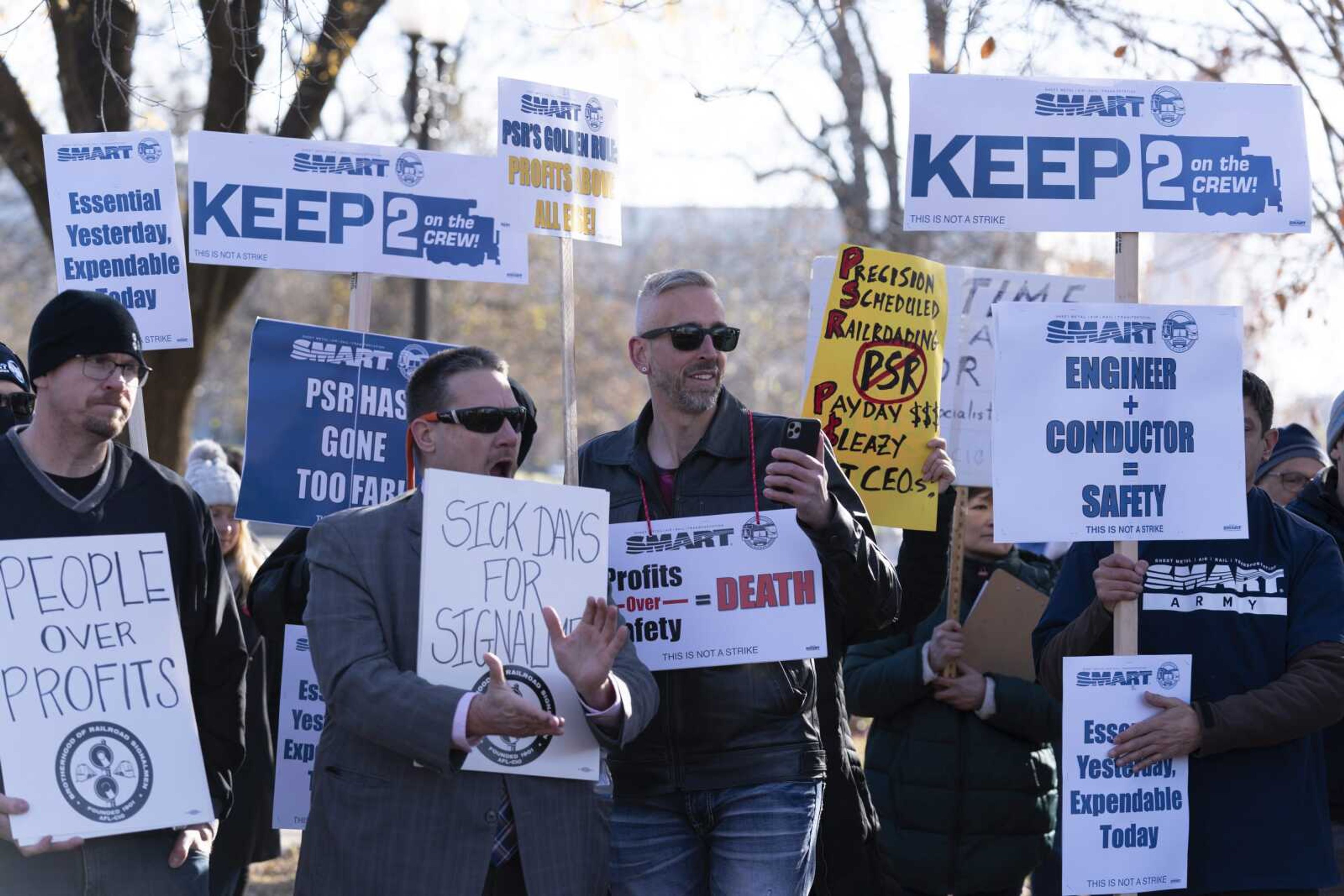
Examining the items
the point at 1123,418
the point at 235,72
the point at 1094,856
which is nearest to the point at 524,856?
the point at 1094,856

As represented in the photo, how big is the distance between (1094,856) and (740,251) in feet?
A: 121

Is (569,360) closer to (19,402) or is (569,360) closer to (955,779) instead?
(19,402)

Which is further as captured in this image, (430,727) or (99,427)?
(99,427)

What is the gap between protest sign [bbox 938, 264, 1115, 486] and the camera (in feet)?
21.9

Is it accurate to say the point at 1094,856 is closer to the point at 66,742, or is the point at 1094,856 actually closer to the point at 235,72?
the point at 66,742

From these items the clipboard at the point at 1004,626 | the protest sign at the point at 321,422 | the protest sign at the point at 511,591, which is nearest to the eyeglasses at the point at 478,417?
the protest sign at the point at 511,591

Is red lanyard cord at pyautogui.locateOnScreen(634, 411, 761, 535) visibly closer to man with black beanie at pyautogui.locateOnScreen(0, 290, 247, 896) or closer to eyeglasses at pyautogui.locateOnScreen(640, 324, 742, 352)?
eyeglasses at pyautogui.locateOnScreen(640, 324, 742, 352)

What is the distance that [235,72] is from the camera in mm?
9398

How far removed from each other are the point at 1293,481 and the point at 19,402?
16.7 ft

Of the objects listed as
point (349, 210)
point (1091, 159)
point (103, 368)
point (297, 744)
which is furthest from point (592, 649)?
point (349, 210)

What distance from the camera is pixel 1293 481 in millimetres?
6859

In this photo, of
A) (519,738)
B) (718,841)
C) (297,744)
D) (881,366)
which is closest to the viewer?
(519,738)

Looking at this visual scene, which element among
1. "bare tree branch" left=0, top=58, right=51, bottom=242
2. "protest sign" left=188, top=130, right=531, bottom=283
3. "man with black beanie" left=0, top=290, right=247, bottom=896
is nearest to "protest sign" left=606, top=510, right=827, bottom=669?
"man with black beanie" left=0, top=290, right=247, bottom=896

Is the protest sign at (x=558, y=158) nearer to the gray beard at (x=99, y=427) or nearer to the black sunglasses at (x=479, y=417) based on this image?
the black sunglasses at (x=479, y=417)
